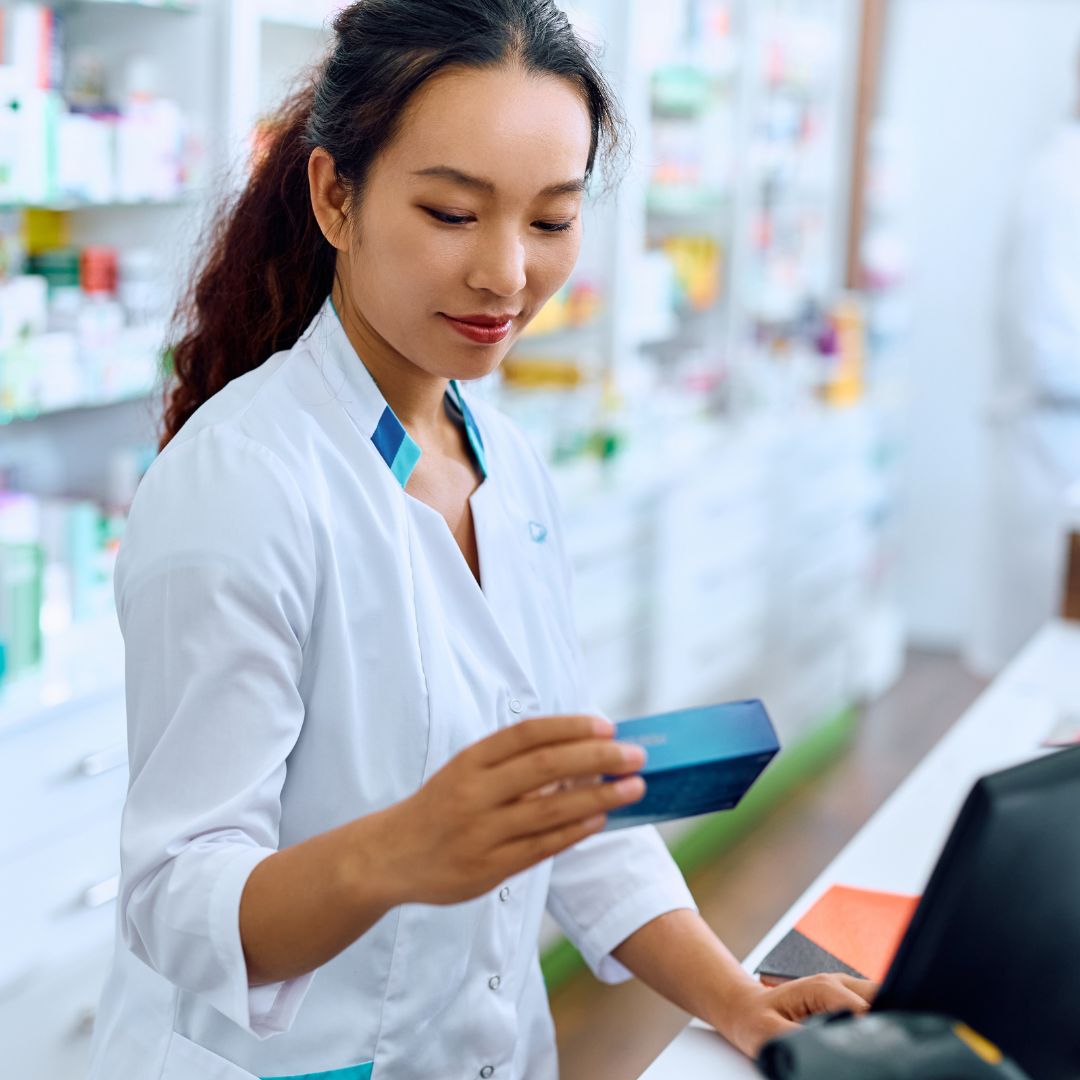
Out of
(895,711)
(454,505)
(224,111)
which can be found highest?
(224,111)

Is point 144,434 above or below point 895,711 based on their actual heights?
above

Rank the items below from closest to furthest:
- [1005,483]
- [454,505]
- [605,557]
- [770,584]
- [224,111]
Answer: [454,505], [224,111], [605,557], [770,584], [1005,483]

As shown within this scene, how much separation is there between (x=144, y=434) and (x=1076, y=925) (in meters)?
2.01

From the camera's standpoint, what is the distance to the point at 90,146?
86.9 inches

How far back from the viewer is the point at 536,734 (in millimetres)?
726

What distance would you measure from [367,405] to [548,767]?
46 centimetres

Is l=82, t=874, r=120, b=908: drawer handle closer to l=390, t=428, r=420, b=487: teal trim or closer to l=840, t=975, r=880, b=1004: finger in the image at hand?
l=390, t=428, r=420, b=487: teal trim

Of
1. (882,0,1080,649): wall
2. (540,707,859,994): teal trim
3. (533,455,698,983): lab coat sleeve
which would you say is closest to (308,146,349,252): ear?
(533,455,698,983): lab coat sleeve

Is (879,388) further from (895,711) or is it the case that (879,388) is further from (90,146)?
(90,146)

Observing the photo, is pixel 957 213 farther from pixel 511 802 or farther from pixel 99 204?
pixel 511 802

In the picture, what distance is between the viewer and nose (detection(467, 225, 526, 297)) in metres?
0.98

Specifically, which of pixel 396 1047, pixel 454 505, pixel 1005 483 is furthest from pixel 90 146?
pixel 1005 483

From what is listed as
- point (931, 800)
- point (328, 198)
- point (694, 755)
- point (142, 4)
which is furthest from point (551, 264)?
point (142, 4)

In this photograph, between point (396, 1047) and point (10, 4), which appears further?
point (10, 4)
